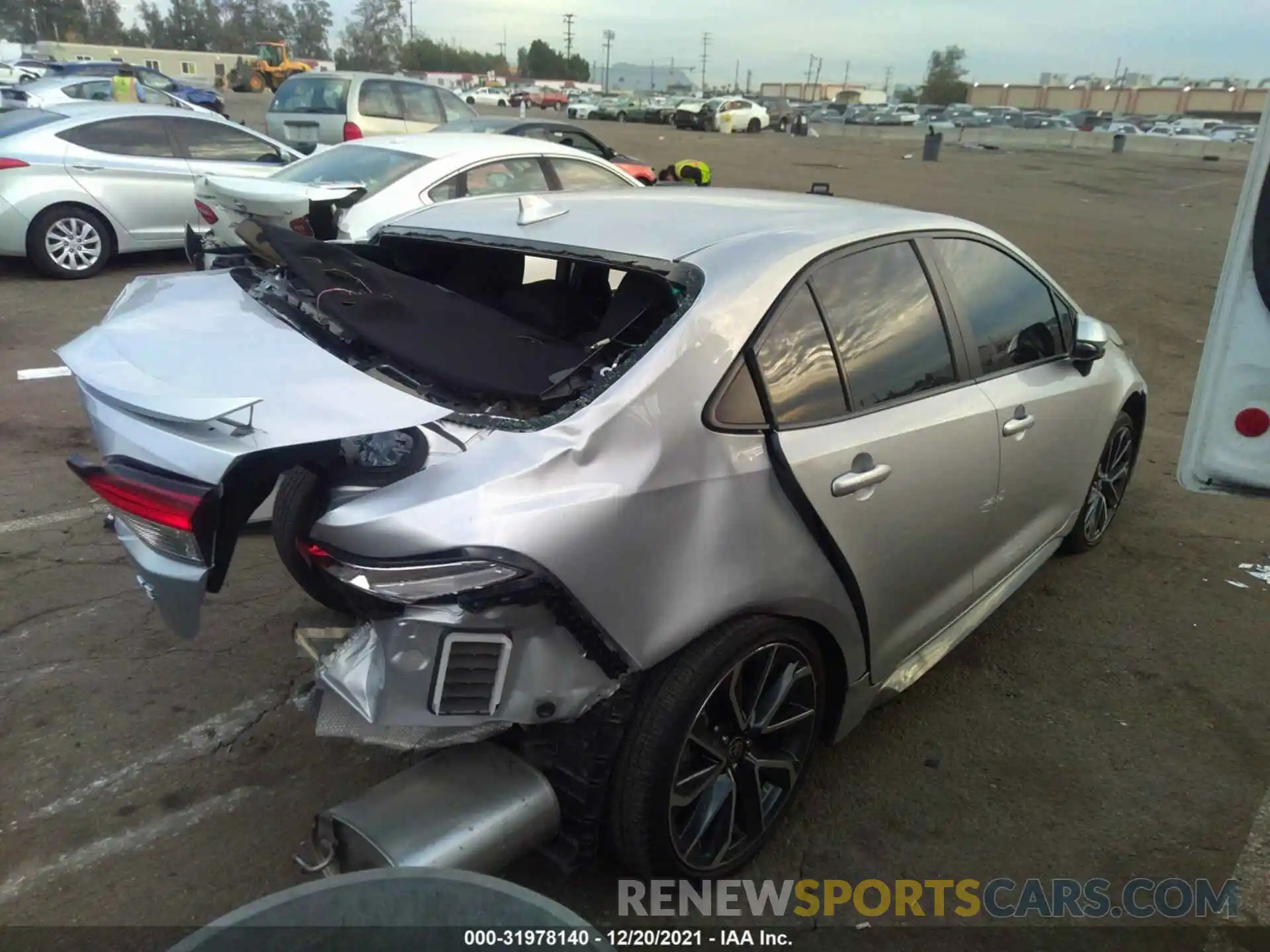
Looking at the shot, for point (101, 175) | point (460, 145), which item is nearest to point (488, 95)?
point (101, 175)

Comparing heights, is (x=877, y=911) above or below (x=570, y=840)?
below

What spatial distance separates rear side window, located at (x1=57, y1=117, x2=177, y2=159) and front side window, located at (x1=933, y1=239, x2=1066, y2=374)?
8795 millimetres

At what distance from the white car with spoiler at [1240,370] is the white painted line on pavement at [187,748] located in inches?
126

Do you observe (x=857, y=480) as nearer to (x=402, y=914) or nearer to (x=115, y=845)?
(x=402, y=914)

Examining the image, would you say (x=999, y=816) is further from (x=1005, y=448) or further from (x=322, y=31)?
(x=322, y=31)

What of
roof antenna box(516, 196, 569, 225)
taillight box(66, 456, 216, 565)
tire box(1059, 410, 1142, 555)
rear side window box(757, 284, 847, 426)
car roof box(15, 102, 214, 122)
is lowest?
tire box(1059, 410, 1142, 555)

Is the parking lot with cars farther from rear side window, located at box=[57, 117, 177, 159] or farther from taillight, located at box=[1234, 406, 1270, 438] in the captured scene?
rear side window, located at box=[57, 117, 177, 159]

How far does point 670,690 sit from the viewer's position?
2.21 m

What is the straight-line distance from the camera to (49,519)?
14.6 feet

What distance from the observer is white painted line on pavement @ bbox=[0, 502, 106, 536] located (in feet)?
14.3

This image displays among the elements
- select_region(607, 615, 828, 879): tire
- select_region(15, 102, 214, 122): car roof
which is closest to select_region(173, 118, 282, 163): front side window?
select_region(15, 102, 214, 122): car roof

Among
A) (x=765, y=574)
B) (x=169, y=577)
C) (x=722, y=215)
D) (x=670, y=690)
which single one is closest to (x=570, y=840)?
(x=670, y=690)

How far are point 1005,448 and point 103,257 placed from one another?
30.1ft

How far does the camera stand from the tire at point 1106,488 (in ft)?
14.1
